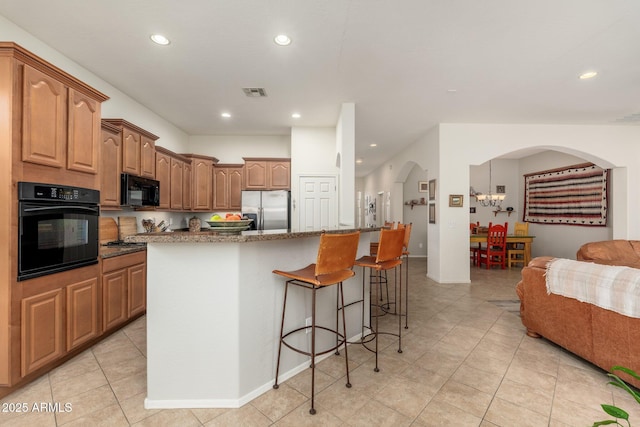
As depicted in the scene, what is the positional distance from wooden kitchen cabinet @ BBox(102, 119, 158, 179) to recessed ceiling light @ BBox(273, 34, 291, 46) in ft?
7.06

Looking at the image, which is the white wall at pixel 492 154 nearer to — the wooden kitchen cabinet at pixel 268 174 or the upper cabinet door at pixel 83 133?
the wooden kitchen cabinet at pixel 268 174

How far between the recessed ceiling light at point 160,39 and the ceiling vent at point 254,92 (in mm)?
1147

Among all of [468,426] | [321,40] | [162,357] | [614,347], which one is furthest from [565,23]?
[162,357]

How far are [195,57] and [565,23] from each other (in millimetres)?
3539

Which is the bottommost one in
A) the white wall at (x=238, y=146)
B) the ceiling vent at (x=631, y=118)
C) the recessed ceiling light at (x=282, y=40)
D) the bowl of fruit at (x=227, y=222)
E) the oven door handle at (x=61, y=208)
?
the bowl of fruit at (x=227, y=222)

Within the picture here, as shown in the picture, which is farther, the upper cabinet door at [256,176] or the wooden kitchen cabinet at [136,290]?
the upper cabinet door at [256,176]

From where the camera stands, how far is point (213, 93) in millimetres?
4031

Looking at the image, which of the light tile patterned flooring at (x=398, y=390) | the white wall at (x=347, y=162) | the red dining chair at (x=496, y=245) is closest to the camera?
the light tile patterned flooring at (x=398, y=390)

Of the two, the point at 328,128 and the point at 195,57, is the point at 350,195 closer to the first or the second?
the point at 328,128

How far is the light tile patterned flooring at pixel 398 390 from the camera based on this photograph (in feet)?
5.95

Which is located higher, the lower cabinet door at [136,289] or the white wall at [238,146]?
the white wall at [238,146]

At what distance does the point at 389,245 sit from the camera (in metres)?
2.45

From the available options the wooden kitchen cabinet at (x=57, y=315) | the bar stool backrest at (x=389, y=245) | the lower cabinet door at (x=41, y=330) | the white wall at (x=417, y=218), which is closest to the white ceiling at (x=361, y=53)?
the bar stool backrest at (x=389, y=245)

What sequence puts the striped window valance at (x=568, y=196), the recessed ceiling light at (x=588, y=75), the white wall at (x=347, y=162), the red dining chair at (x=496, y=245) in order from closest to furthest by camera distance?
the recessed ceiling light at (x=588, y=75) → the white wall at (x=347, y=162) → the striped window valance at (x=568, y=196) → the red dining chair at (x=496, y=245)
